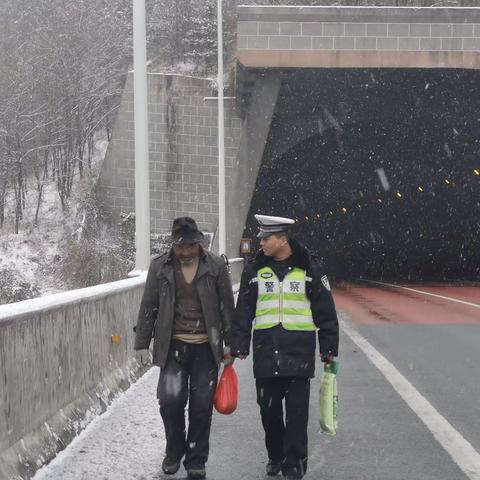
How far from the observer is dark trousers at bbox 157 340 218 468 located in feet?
21.3

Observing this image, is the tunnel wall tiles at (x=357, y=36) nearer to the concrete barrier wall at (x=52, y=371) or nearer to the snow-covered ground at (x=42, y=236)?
the snow-covered ground at (x=42, y=236)

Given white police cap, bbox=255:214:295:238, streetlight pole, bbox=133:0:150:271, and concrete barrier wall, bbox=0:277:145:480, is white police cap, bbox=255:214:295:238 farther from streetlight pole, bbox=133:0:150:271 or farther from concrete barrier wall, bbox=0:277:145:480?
streetlight pole, bbox=133:0:150:271

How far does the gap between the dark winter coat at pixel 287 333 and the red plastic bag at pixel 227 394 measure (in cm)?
23

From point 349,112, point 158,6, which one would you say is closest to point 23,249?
point 349,112

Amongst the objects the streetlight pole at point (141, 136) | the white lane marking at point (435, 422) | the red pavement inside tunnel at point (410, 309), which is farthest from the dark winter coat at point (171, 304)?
the red pavement inside tunnel at point (410, 309)

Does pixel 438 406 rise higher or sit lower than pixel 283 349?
lower

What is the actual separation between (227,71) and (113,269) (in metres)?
11.3

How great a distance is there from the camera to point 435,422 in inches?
322

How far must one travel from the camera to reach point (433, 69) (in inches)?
1227

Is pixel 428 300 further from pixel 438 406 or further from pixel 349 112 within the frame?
pixel 438 406

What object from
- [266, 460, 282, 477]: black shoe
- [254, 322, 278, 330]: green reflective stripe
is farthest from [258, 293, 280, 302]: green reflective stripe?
[266, 460, 282, 477]: black shoe

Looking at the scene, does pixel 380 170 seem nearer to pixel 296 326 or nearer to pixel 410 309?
pixel 410 309

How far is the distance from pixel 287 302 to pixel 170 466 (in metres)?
1.37

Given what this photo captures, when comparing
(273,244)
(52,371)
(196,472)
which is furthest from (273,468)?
(52,371)
